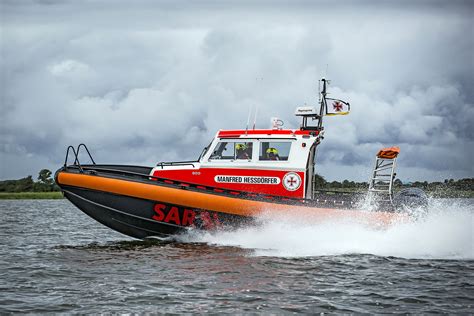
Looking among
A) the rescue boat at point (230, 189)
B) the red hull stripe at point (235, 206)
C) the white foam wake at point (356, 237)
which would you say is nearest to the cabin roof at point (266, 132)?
the rescue boat at point (230, 189)

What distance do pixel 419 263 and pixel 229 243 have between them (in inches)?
146

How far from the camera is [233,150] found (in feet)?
37.6

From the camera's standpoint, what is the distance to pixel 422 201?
11367 mm

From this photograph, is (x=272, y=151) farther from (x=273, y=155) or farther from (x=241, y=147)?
(x=241, y=147)

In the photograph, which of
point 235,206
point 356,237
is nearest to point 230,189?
point 235,206

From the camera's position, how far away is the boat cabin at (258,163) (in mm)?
11227

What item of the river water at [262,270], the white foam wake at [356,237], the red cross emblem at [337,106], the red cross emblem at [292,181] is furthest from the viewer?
the red cross emblem at [337,106]

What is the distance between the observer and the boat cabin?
36.8 ft

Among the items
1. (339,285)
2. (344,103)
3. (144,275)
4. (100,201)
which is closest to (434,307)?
(339,285)

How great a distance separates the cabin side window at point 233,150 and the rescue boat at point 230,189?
0.07 feet

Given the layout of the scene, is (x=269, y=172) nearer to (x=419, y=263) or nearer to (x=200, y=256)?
(x=200, y=256)

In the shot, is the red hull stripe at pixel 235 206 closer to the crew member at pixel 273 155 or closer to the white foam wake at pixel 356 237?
the white foam wake at pixel 356 237

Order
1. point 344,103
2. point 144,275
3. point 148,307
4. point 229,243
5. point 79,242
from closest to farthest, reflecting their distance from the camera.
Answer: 1. point 148,307
2. point 144,275
3. point 229,243
4. point 344,103
5. point 79,242

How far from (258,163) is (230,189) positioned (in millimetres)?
805
